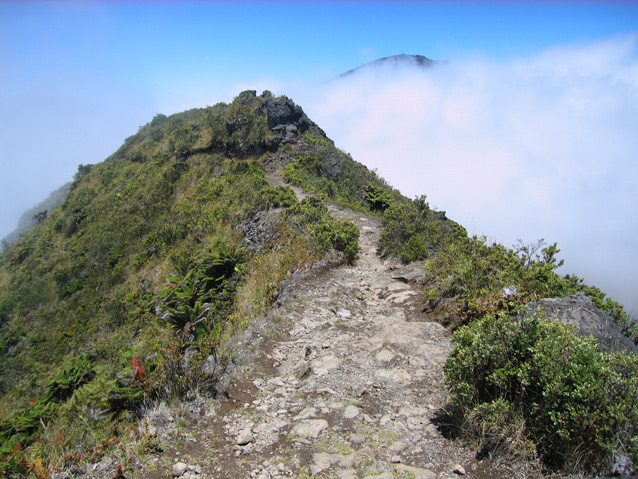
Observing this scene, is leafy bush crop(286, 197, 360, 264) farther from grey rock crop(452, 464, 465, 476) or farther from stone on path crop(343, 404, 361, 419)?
grey rock crop(452, 464, 465, 476)

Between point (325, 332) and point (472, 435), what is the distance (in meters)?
3.13

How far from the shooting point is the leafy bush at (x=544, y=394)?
2.89 meters

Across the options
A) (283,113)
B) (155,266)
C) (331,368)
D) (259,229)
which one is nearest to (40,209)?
(283,113)

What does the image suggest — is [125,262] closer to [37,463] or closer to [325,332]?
[325,332]

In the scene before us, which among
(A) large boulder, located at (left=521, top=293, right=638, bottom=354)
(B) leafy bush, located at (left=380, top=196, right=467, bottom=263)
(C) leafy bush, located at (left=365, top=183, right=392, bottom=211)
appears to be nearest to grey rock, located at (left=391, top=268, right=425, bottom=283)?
(B) leafy bush, located at (left=380, top=196, right=467, bottom=263)

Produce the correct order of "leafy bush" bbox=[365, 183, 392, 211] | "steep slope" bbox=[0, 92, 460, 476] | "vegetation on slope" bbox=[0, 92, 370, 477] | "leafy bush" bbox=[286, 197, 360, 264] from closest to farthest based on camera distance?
1. "vegetation on slope" bbox=[0, 92, 370, 477]
2. "steep slope" bbox=[0, 92, 460, 476]
3. "leafy bush" bbox=[286, 197, 360, 264]
4. "leafy bush" bbox=[365, 183, 392, 211]

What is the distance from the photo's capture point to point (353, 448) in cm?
354

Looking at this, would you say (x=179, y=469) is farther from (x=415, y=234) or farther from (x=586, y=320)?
(x=415, y=234)

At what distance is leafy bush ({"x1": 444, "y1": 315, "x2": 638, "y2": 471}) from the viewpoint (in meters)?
2.89

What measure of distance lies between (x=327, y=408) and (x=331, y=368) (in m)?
0.91

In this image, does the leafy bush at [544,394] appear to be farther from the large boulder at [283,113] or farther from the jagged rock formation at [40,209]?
the jagged rock formation at [40,209]

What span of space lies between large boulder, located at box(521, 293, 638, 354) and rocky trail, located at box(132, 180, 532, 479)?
60.8 inches

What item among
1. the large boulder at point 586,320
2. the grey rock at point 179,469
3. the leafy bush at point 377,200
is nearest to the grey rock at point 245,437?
the grey rock at point 179,469

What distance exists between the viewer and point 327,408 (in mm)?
4234
